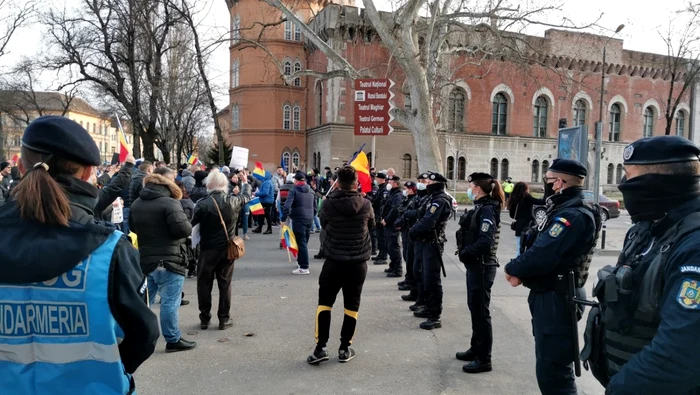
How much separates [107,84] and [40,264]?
96.4 feet

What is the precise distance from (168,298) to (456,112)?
34093 mm

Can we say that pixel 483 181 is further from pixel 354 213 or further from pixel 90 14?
pixel 90 14

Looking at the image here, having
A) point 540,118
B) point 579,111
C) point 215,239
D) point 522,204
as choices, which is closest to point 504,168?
point 540,118

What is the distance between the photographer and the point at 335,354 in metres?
5.20

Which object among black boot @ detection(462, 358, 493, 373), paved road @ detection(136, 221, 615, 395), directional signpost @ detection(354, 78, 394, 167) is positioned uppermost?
directional signpost @ detection(354, 78, 394, 167)

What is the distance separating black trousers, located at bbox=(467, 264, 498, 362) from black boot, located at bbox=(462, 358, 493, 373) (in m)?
0.04

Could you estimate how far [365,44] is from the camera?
32812 mm

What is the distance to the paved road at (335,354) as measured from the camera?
4.42 meters

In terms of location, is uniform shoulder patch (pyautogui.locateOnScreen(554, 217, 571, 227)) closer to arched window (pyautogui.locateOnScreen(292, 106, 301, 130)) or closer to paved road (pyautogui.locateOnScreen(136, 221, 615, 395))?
paved road (pyautogui.locateOnScreen(136, 221, 615, 395))

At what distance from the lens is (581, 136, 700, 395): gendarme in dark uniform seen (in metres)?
1.75

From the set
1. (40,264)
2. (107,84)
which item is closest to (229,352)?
(40,264)

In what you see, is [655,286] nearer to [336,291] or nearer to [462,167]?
[336,291]

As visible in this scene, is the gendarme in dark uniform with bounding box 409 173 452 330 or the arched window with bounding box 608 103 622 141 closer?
the gendarme in dark uniform with bounding box 409 173 452 330

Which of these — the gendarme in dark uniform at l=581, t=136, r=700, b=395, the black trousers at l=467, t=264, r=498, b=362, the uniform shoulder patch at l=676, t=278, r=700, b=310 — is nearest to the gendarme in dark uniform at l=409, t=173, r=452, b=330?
the black trousers at l=467, t=264, r=498, b=362
